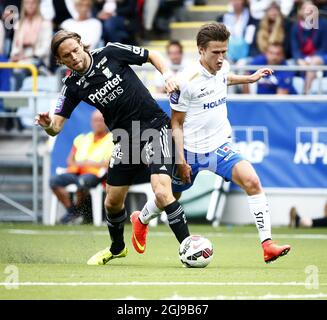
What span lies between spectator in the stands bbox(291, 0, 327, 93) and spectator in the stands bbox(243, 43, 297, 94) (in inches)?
24.0

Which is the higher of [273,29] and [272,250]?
[273,29]

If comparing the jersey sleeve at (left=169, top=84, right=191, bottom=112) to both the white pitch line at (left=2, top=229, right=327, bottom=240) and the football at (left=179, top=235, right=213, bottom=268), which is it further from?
the white pitch line at (left=2, top=229, right=327, bottom=240)

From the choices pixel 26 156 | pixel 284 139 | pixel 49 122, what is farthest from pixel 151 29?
pixel 49 122

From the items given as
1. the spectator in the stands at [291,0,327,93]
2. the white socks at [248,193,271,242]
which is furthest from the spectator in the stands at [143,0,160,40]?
the white socks at [248,193,271,242]

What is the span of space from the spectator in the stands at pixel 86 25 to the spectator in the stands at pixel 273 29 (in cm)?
293

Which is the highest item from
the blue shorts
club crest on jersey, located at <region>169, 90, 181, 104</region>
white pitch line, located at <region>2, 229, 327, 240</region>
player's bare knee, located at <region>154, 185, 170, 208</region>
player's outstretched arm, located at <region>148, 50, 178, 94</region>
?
player's outstretched arm, located at <region>148, 50, 178, 94</region>

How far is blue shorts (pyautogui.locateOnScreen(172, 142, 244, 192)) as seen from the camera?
10.3m

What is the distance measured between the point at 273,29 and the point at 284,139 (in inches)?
100

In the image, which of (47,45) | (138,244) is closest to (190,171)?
(138,244)

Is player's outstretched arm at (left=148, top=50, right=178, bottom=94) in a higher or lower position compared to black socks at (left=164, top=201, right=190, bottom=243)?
higher

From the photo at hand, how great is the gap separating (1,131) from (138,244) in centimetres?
764

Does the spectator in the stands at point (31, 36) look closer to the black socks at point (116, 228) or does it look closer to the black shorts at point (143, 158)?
the black socks at point (116, 228)

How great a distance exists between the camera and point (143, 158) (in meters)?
10.3

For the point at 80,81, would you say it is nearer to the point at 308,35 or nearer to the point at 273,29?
the point at 273,29
